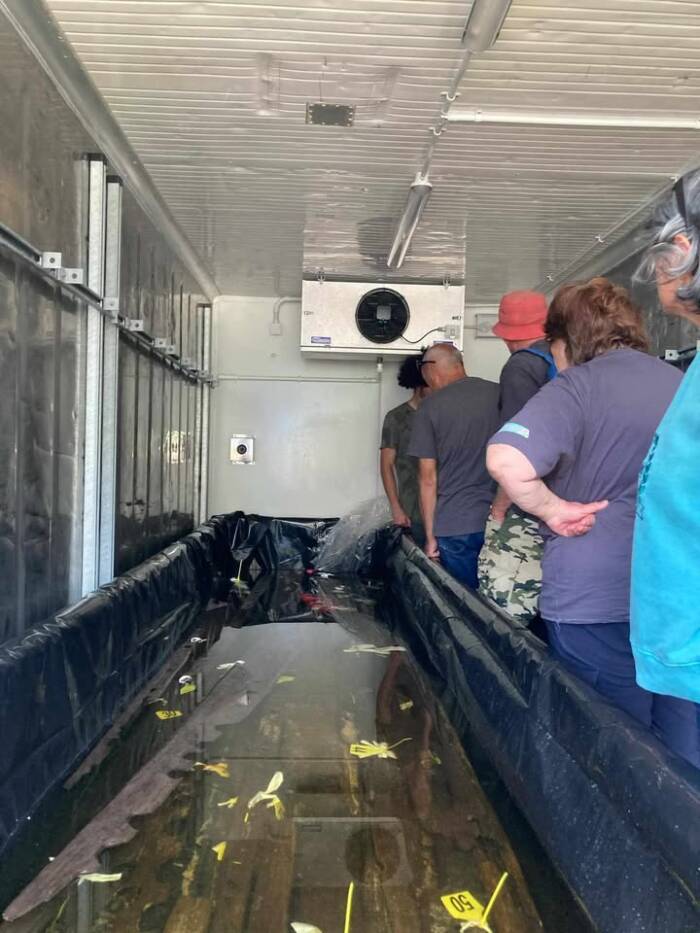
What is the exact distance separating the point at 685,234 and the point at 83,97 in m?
2.52

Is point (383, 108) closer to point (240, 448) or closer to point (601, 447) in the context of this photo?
point (601, 447)

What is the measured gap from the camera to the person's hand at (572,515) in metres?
1.84

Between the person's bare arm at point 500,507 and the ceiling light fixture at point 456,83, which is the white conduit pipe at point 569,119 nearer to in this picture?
the ceiling light fixture at point 456,83

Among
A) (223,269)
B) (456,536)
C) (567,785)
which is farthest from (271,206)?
(567,785)

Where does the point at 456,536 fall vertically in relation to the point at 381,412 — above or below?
below

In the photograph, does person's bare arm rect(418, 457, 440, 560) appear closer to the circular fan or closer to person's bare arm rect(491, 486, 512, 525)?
person's bare arm rect(491, 486, 512, 525)

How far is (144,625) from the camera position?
346 centimetres

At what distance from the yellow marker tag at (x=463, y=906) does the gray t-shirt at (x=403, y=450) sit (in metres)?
4.09

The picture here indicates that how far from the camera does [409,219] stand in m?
4.17

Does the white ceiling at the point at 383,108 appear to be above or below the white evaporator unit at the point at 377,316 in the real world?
above

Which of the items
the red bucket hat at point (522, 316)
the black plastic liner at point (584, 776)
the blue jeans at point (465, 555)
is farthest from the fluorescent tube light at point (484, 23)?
the blue jeans at point (465, 555)

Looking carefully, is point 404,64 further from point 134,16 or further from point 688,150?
point 688,150

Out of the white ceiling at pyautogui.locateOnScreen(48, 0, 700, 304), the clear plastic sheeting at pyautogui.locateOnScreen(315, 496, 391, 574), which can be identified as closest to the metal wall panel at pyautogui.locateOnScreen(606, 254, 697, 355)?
the white ceiling at pyautogui.locateOnScreen(48, 0, 700, 304)

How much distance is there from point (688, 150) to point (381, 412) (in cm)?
336
